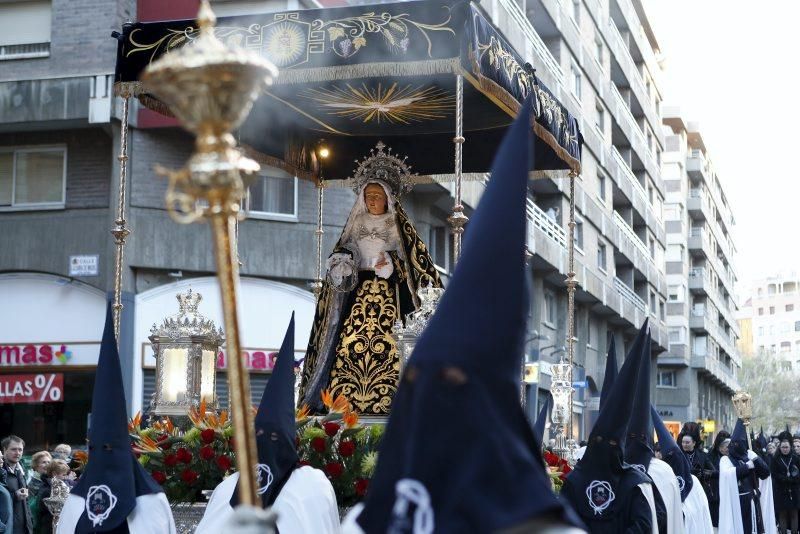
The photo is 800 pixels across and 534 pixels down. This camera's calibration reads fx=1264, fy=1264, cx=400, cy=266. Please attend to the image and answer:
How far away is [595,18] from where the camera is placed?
42.1m

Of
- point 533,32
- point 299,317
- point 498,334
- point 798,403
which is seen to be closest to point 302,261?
point 299,317

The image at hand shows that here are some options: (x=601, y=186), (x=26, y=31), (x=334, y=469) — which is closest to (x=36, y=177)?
(x=26, y=31)

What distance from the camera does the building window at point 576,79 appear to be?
3797 cm

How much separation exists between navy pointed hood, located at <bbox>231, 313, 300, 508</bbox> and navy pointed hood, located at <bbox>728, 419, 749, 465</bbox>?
13.3 metres

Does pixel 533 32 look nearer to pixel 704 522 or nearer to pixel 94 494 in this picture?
pixel 704 522

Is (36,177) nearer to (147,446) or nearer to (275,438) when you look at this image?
(147,446)

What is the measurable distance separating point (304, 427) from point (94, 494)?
2.11 m

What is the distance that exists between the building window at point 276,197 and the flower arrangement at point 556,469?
1384 cm

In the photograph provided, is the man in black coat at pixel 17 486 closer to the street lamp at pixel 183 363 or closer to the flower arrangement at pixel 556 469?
the street lamp at pixel 183 363

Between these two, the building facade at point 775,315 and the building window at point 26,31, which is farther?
the building facade at point 775,315

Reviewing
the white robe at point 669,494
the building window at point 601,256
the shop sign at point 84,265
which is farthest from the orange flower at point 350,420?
the building window at point 601,256

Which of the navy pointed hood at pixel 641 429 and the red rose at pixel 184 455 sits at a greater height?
the navy pointed hood at pixel 641 429

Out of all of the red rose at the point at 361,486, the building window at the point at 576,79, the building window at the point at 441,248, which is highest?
the building window at the point at 576,79

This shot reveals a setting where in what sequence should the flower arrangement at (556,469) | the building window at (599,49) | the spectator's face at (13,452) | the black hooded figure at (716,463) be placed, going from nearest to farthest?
the flower arrangement at (556,469), the spectator's face at (13,452), the black hooded figure at (716,463), the building window at (599,49)
